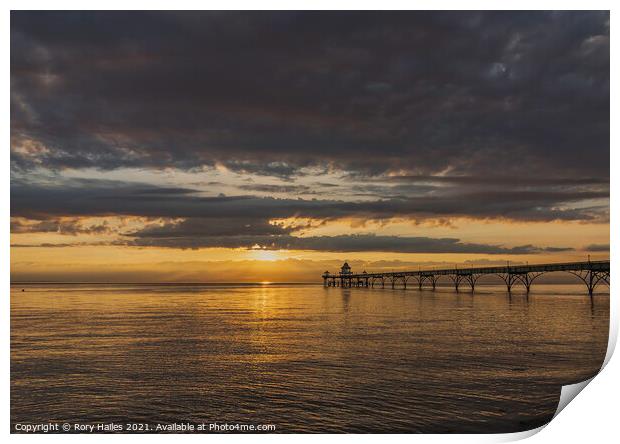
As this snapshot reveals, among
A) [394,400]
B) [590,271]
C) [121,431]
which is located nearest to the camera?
[121,431]

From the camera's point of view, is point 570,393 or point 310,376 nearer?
point 570,393

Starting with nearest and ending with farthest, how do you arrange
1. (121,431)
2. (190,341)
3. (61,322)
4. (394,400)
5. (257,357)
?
(121,431) < (394,400) < (257,357) < (190,341) < (61,322)

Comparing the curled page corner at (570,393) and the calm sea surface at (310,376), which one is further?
the calm sea surface at (310,376)

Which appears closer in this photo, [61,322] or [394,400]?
[394,400]

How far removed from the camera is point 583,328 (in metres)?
38.5

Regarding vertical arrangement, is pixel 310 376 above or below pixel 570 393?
below

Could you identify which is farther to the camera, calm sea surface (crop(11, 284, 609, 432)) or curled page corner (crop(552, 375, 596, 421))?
calm sea surface (crop(11, 284, 609, 432))

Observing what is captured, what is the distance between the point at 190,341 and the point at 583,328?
26.4 metres
